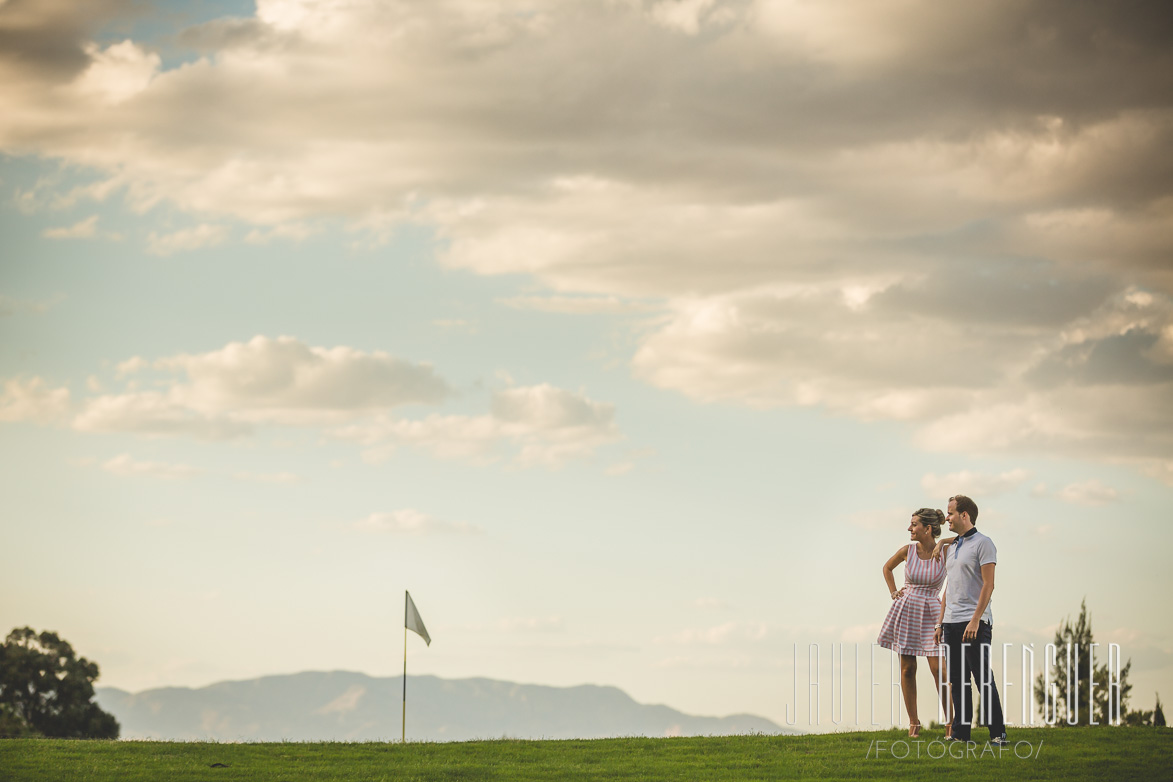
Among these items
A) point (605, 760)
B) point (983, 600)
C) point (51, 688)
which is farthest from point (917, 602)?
point (51, 688)

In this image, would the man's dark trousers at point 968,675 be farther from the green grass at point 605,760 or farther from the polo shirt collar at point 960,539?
the polo shirt collar at point 960,539

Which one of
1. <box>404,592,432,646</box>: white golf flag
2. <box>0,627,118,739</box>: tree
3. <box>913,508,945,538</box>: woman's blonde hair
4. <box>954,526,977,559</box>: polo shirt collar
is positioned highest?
<box>913,508,945,538</box>: woman's blonde hair

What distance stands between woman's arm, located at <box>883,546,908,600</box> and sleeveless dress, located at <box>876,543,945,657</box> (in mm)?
107

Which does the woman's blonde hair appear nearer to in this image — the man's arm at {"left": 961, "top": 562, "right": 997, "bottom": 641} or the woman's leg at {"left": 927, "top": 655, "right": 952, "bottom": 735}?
the man's arm at {"left": 961, "top": 562, "right": 997, "bottom": 641}

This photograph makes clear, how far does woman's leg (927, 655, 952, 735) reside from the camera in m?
18.0

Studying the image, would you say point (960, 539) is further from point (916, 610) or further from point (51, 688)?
point (51, 688)

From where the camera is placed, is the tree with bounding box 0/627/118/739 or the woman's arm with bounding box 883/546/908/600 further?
the tree with bounding box 0/627/118/739

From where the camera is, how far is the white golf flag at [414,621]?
2508 centimetres

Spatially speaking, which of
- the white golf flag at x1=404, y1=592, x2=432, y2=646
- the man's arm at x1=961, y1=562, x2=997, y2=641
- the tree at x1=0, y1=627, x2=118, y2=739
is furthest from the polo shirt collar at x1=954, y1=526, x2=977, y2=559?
the tree at x1=0, y1=627, x2=118, y2=739

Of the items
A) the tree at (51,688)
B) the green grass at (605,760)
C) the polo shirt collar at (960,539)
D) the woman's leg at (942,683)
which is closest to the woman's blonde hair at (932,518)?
the polo shirt collar at (960,539)

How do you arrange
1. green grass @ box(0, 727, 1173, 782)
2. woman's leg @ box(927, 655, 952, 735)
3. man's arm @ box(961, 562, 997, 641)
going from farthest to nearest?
woman's leg @ box(927, 655, 952, 735) < green grass @ box(0, 727, 1173, 782) < man's arm @ box(961, 562, 997, 641)

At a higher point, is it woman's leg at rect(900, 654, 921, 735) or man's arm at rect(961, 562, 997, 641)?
man's arm at rect(961, 562, 997, 641)

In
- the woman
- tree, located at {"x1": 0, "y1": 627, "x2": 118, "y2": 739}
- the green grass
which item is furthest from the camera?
tree, located at {"x1": 0, "y1": 627, "x2": 118, "y2": 739}

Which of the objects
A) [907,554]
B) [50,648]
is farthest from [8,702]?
[907,554]
